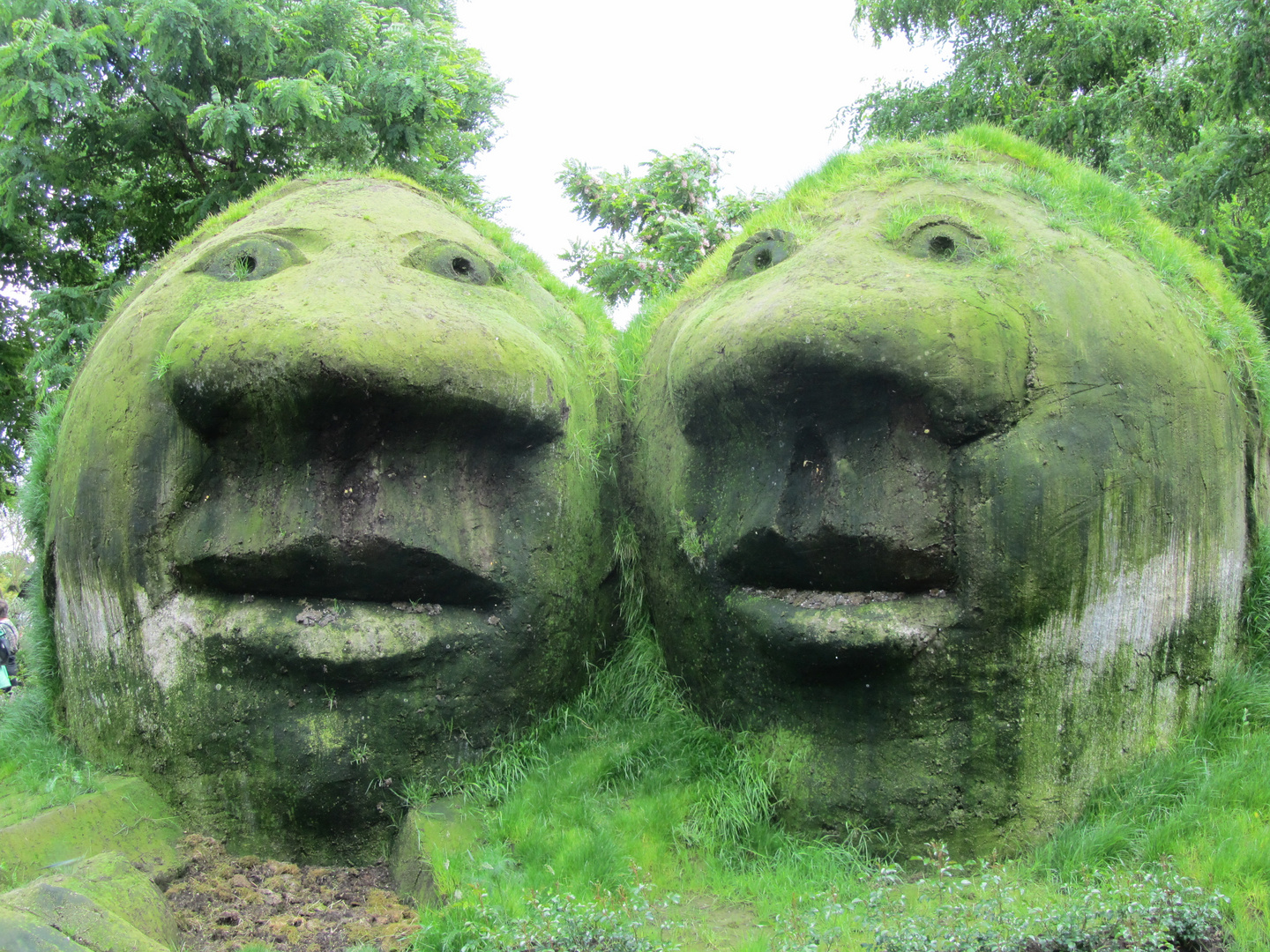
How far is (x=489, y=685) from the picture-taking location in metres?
4.73

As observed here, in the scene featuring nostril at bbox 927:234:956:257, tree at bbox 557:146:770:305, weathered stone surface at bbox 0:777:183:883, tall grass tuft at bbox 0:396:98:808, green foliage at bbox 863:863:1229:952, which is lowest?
green foliage at bbox 863:863:1229:952

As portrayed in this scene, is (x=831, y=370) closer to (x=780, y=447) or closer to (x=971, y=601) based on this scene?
(x=780, y=447)

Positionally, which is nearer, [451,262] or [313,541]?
[313,541]

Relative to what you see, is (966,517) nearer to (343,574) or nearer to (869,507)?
(869,507)

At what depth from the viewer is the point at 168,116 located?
8.94 m

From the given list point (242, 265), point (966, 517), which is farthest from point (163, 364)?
point (966, 517)

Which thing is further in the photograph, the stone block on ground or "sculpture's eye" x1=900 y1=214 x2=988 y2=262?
"sculpture's eye" x1=900 y1=214 x2=988 y2=262

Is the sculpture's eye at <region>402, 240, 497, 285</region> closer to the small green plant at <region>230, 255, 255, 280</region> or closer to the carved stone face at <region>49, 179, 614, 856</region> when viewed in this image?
the carved stone face at <region>49, 179, 614, 856</region>

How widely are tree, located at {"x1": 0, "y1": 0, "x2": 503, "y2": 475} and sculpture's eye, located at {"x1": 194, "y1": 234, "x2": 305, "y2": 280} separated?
11.3 ft

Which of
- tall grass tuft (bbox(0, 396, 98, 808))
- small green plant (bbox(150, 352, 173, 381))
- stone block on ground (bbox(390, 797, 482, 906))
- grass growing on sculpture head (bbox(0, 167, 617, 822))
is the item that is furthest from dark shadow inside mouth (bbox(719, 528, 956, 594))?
tall grass tuft (bbox(0, 396, 98, 808))

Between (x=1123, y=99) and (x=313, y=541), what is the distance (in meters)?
9.59

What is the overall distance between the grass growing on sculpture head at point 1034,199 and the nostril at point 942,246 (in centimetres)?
18

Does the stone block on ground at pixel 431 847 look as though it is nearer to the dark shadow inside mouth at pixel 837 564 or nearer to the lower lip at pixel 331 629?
the lower lip at pixel 331 629

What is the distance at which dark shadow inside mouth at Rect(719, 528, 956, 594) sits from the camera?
4.14m
